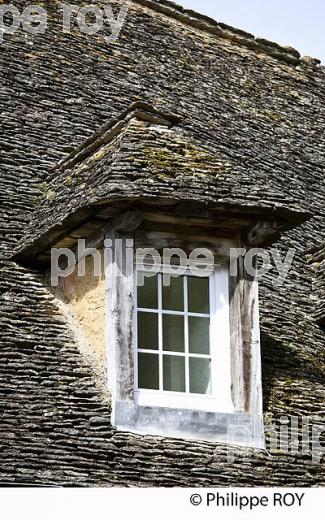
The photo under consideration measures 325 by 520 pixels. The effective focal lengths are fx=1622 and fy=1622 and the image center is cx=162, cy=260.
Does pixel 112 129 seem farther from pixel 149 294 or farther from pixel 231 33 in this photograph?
pixel 231 33

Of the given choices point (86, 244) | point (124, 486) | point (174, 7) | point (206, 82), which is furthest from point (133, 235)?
point (174, 7)

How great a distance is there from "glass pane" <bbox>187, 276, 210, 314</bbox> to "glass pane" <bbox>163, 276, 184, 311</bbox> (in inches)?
3.2

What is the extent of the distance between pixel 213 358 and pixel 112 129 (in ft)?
7.43

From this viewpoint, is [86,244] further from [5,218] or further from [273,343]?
[273,343]

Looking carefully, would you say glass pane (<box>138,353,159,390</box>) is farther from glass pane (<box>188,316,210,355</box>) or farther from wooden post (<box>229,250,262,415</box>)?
wooden post (<box>229,250,262,415</box>)

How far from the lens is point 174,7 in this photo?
19703mm

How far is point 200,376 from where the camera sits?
1285 cm

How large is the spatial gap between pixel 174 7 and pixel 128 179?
23.9 feet

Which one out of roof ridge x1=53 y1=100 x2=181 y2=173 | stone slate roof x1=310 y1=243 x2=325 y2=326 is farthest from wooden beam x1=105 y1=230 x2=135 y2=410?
stone slate roof x1=310 y1=243 x2=325 y2=326

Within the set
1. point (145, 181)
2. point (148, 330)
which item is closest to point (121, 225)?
point (145, 181)

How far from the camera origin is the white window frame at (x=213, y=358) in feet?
41.0

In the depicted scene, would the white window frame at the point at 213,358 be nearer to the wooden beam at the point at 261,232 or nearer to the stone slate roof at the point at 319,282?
the wooden beam at the point at 261,232

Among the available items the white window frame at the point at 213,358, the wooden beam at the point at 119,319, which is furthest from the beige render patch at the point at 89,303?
the white window frame at the point at 213,358

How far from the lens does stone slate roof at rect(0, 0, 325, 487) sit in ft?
38.7
